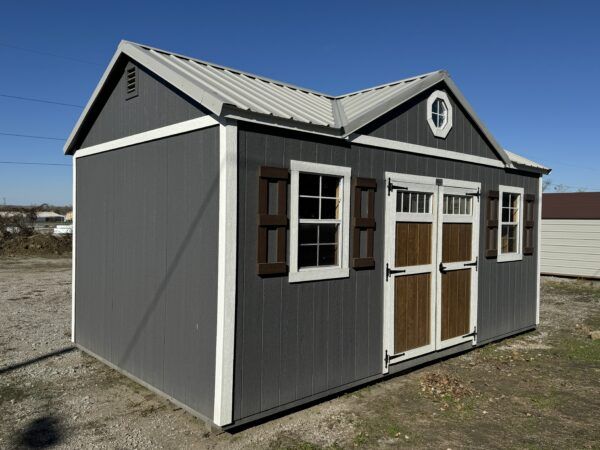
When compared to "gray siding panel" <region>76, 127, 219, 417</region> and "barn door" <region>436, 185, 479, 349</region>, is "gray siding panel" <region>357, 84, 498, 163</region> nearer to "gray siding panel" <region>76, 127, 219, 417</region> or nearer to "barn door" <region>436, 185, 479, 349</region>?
"barn door" <region>436, 185, 479, 349</region>

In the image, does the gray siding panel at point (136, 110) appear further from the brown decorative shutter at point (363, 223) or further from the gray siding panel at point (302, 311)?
the brown decorative shutter at point (363, 223)

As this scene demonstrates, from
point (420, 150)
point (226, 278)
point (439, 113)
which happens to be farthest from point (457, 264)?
point (226, 278)

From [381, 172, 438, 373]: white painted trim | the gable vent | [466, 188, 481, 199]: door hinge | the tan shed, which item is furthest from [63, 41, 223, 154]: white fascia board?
the tan shed

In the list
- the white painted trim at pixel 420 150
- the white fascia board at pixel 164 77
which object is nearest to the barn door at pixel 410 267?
the white painted trim at pixel 420 150

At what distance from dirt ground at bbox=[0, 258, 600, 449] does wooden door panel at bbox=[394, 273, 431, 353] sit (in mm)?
450

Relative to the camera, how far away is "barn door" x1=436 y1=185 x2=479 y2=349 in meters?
6.93

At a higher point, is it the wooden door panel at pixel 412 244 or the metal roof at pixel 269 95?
→ the metal roof at pixel 269 95

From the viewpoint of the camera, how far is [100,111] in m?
6.75

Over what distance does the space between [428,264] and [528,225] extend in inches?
128

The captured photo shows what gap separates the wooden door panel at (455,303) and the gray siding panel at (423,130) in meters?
1.85

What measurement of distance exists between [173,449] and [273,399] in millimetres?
1052

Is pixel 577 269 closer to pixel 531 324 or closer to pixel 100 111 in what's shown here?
pixel 531 324

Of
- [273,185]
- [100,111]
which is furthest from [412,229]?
[100,111]

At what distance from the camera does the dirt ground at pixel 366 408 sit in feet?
14.8
